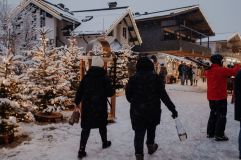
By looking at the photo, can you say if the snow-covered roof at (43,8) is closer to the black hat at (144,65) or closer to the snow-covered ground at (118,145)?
the snow-covered ground at (118,145)

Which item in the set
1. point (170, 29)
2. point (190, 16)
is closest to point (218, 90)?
point (190, 16)

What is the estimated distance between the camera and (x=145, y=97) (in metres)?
6.26

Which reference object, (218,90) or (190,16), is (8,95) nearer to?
(218,90)

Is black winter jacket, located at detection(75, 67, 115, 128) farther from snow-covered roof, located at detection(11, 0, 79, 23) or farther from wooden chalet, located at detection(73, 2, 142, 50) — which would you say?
snow-covered roof, located at detection(11, 0, 79, 23)

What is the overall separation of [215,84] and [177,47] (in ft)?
90.4

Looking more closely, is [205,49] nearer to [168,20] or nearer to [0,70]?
[168,20]

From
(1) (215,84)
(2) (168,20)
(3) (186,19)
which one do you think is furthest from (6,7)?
(1) (215,84)

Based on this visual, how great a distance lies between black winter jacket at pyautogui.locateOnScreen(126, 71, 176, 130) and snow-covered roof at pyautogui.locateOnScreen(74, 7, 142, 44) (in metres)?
23.2

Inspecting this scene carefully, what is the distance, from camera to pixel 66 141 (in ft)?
26.9

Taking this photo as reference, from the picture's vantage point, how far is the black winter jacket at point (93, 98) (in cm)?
683

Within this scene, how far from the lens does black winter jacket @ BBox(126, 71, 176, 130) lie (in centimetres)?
625

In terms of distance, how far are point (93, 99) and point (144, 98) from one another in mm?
1138

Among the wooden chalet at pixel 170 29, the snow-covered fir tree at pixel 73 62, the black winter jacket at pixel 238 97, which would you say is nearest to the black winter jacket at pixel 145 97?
the black winter jacket at pixel 238 97

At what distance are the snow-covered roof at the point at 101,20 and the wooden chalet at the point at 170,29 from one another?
2836 millimetres
